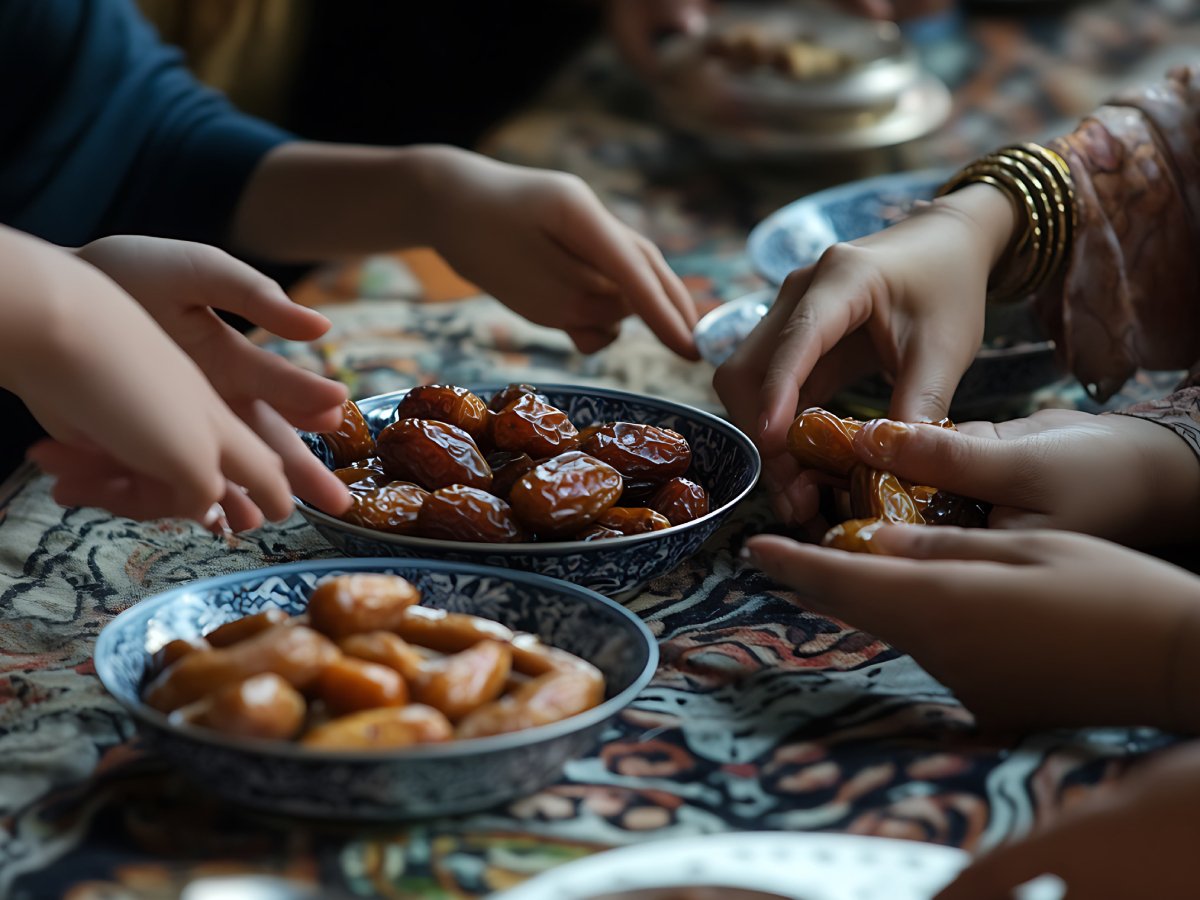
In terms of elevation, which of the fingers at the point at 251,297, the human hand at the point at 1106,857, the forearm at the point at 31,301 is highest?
the forearm at the point at 31,301

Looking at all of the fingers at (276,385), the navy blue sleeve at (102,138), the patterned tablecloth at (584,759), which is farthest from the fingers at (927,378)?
the navy blue sleeve at (102,138)

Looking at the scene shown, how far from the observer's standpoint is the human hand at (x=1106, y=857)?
41 cm

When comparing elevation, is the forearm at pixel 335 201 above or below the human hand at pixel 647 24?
below

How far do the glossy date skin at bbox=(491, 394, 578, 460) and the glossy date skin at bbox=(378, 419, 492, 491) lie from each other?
2cm

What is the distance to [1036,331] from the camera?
3.26 ft

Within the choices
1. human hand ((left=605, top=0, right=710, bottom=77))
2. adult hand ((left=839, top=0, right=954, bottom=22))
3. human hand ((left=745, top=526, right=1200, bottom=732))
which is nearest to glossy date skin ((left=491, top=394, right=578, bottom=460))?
human hand ((left=745, top=526, right=1200, bottom=732))

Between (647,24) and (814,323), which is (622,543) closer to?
(814,323)

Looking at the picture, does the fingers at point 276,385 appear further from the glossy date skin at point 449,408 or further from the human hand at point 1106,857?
the human hand at point 1106,857

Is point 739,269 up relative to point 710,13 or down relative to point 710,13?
down

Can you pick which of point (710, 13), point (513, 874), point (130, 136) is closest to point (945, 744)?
point (513, 874)

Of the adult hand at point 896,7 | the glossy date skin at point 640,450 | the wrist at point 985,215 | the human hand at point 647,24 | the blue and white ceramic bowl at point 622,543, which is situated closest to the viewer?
the blue and white ceramic bowl at point 622,543

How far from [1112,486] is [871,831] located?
0.28m

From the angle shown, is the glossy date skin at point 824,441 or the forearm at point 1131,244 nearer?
the glossy date skin at point 824,441

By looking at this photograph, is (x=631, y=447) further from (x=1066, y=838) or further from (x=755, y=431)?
(x=1066, y=838)
